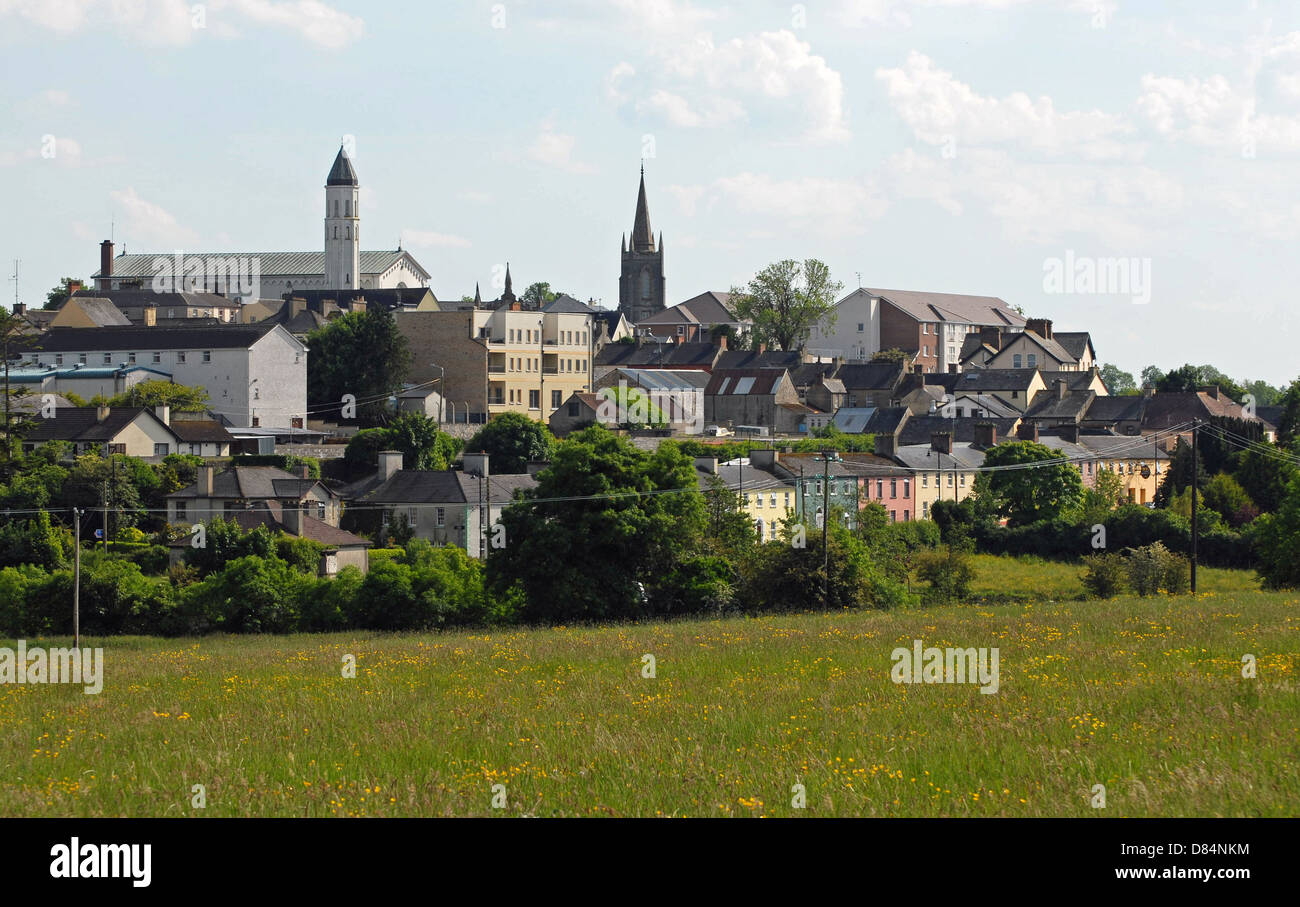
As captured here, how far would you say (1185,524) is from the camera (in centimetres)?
6462

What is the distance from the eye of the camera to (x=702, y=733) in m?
14.1

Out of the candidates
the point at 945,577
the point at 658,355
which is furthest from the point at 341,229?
the point at 945,577

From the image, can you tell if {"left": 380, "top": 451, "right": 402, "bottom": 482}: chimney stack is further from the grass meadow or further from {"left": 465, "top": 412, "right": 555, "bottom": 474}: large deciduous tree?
the grass meadow

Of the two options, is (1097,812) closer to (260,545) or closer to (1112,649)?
(1112,649)

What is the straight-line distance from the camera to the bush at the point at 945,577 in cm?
4953

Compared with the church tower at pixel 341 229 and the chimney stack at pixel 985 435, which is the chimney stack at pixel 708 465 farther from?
the church tower at pixel 341 229

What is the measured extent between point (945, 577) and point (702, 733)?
38.3 metres

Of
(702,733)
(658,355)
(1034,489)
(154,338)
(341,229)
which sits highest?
(341,229)

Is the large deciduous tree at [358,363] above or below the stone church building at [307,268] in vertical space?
below

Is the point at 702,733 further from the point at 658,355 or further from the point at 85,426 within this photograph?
the point at 658,355

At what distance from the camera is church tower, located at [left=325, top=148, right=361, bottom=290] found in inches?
6565

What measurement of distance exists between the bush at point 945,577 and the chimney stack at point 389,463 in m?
27.1

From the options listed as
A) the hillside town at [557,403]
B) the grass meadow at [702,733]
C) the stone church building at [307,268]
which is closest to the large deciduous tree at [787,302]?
the hillside town at [557,403]
